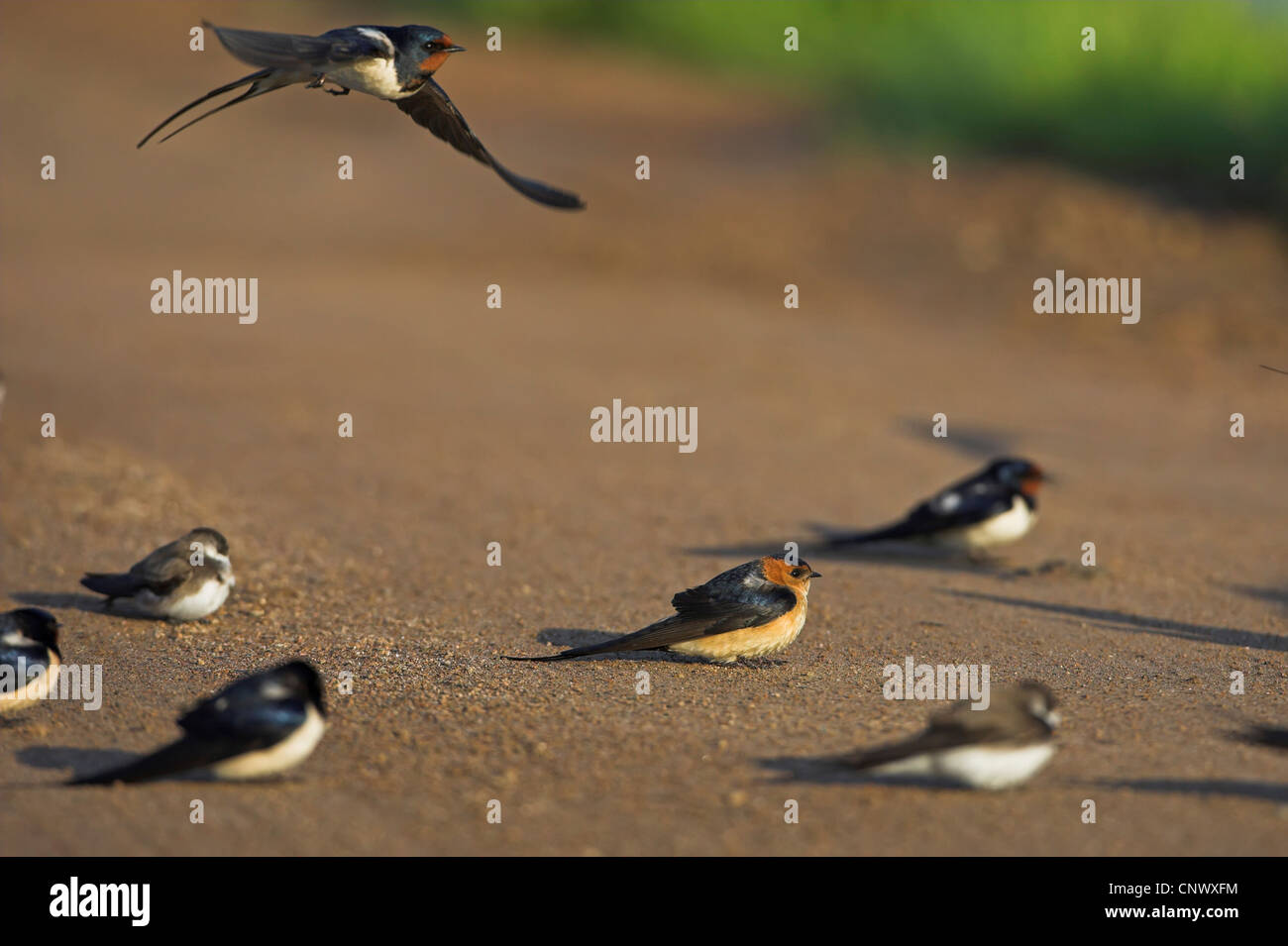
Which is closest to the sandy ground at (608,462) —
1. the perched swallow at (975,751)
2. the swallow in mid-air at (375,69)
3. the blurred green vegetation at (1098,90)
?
the perched swallow at (975,751)

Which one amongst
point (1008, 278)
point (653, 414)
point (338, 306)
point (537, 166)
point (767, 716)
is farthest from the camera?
point (537, 166)

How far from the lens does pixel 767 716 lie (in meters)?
5.88

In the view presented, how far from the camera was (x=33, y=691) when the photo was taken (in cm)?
598

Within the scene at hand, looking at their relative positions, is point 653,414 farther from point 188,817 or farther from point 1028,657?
point 188,817

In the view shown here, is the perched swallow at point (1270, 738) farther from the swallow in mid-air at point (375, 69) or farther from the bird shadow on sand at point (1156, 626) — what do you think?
the swallow in mid-air at point (375, 69)

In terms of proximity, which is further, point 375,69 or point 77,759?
point 375,69

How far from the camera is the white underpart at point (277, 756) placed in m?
4.98

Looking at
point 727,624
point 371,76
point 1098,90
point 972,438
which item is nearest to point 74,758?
point 727,624

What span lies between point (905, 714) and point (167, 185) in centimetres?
2039

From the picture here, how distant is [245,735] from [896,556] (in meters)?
5.53

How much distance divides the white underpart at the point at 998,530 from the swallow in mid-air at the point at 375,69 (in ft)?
13.8

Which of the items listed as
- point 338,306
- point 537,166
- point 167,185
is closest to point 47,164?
point 167,185

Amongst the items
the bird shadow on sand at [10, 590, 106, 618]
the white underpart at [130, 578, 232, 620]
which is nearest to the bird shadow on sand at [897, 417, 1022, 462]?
the white underpart at [130, 578, 232, 620]

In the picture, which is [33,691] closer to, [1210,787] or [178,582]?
[178,582]
